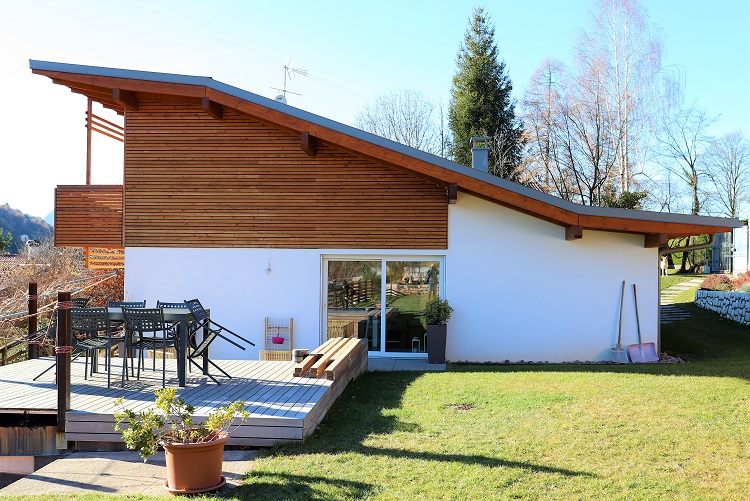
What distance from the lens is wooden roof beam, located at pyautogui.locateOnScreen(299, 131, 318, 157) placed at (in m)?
10.9

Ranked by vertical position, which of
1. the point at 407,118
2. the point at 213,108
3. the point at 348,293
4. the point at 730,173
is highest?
the point at 407,118

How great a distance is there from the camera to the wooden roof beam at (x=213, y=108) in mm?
11023

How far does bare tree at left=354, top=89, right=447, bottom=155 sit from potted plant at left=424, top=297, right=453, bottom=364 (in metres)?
20.2

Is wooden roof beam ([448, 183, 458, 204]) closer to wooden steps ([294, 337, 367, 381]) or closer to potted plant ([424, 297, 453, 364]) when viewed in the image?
potted plant ([424, 297, 453, 364])

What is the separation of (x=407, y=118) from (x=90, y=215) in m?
20.9

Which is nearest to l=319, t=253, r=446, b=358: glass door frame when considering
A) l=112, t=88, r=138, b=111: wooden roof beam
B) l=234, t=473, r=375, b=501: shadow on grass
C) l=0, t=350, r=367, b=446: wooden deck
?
l=0, t=350, r=367, b=446: wooden deck

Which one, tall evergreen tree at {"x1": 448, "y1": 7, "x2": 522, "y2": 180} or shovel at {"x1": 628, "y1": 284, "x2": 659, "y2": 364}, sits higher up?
tall evergreen tree at {"x1": 448, "y1": 7, "x2": 522, "y2": 180}

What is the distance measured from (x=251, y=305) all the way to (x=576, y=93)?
55.2ft

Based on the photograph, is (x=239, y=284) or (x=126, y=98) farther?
(x=239, y=284)

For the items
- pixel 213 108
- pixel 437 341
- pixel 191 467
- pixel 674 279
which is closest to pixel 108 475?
pixel 191 467

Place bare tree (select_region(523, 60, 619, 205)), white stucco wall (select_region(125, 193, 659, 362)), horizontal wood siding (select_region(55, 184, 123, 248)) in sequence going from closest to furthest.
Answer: white stucco wall (select_region(125, 193, 659, 362))
horizontal wood siding (select_region(55, 184, 123, 248))
bare tree (select_region(523, 60, 619, 205))

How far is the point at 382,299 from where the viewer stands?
38.3ft

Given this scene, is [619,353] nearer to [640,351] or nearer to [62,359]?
[640,351]

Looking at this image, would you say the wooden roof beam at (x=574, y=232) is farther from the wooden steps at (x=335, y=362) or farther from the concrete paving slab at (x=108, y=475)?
the concrete paving slab at (x=108, y=475)
